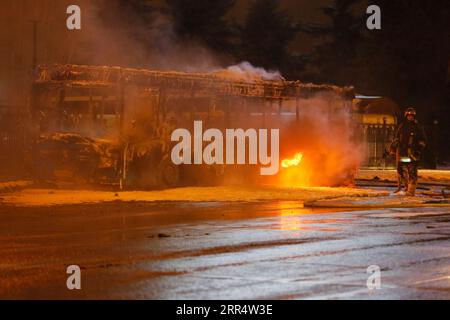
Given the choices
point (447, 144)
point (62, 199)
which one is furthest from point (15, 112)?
point (447, 144)

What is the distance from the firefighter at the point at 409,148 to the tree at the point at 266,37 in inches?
1676

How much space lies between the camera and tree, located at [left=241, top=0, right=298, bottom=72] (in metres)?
65.9

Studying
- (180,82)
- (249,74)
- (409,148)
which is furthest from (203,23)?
(409,148)

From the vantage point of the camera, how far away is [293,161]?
1110 inches

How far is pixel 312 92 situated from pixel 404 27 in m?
34.6

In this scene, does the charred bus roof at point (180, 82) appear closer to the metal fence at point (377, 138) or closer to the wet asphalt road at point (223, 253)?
the wet asphalt road at point (223, 253)

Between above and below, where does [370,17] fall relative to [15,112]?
above

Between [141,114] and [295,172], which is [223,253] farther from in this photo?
[295,172]

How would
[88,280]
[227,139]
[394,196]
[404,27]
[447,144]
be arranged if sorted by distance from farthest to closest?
[404,27] → [447,144] → [227,139] → [394,196] → [88,280]

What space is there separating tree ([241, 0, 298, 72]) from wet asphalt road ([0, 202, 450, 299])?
158ft

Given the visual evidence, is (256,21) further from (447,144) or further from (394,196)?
(394,196)

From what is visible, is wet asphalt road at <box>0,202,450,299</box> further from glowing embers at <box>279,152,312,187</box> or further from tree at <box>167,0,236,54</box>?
tree at <box>167,0,236,54</box>

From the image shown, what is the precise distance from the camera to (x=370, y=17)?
215 feet

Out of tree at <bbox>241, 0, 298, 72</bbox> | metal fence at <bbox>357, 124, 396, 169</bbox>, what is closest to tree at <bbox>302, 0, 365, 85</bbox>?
tree at <bbox>241, 0, 298, 72</bbox>
